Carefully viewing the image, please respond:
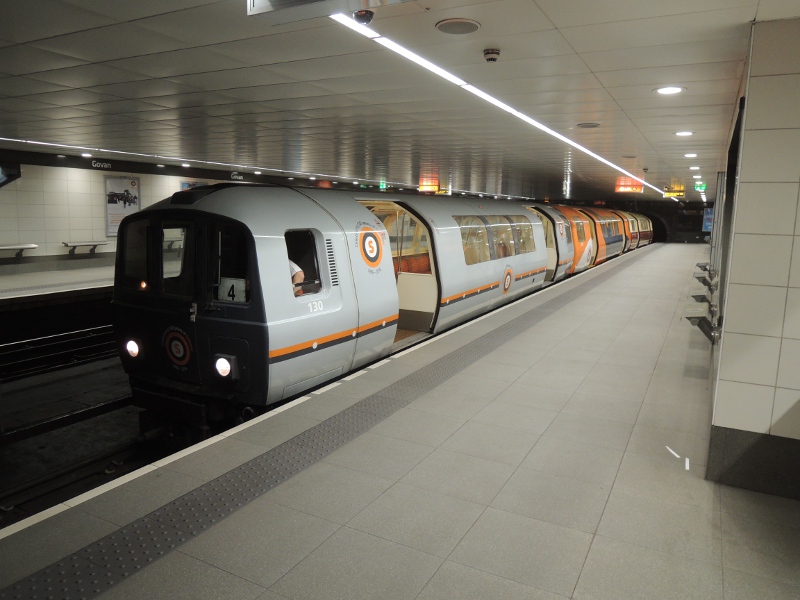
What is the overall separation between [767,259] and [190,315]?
4.48 m

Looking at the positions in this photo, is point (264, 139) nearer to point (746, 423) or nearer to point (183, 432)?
point (183, 432)

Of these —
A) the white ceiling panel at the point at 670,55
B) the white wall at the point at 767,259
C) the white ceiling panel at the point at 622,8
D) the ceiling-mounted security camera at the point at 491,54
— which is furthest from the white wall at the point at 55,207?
the white wall at the point at 767,259

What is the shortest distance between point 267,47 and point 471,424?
346 cm

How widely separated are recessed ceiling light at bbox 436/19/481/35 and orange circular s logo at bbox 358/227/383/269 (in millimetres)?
2615

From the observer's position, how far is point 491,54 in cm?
471

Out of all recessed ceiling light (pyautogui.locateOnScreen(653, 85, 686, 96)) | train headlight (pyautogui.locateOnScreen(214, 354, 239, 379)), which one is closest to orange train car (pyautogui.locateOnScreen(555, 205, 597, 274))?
recessed ceiling light (pyautogui.locateOnScreen(653, 85, 686, 96))

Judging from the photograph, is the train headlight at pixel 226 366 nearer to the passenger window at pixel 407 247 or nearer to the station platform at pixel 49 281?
the passenger window at pixel 407 247

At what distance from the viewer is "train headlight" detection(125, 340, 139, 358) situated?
5.72m

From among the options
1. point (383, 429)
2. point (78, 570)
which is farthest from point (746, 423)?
Result: point (78, 570)

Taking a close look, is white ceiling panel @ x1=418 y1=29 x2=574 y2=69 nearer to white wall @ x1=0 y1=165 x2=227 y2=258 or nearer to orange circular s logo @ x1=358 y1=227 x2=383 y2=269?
orange circular s logo @ x1=358 y1=227 x2=383 y2=269

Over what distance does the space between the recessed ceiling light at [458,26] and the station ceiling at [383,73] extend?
69 mm

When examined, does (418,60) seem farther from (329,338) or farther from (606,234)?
(606,234)

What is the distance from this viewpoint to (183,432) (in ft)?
18.7

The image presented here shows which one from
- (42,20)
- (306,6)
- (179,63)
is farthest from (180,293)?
(306,6)
